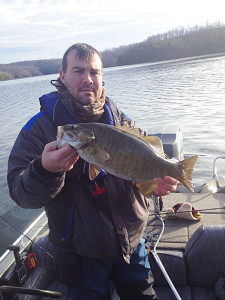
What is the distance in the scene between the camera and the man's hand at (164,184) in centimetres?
264

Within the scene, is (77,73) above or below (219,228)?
above

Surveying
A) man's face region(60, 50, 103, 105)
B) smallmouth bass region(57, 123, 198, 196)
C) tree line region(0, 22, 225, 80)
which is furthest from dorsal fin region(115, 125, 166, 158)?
tree line region(0, 22, 225, 80)

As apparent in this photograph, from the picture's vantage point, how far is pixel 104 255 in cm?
265

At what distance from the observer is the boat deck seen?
4055 mm

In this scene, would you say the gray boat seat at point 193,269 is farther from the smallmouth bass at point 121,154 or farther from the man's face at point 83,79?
the man's face at point 83,79

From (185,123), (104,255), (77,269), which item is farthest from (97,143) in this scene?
(185,123)

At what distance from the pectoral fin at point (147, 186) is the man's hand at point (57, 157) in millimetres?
701

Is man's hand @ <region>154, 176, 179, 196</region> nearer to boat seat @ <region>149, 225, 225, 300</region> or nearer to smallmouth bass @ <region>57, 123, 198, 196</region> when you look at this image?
smallmouth bass @ <region>57, 123, 198, 196</region>

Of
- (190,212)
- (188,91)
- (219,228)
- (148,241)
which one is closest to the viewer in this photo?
(219,228)

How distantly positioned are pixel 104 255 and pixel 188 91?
26205 mm

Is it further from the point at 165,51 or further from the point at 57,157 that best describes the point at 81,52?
the point at 165,51

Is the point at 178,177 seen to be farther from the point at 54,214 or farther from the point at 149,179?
the point at 54,214

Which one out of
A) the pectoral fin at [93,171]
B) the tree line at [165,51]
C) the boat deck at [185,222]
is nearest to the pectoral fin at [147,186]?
the pectoral fin at [93,171]

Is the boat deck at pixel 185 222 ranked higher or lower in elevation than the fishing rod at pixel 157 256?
lower
